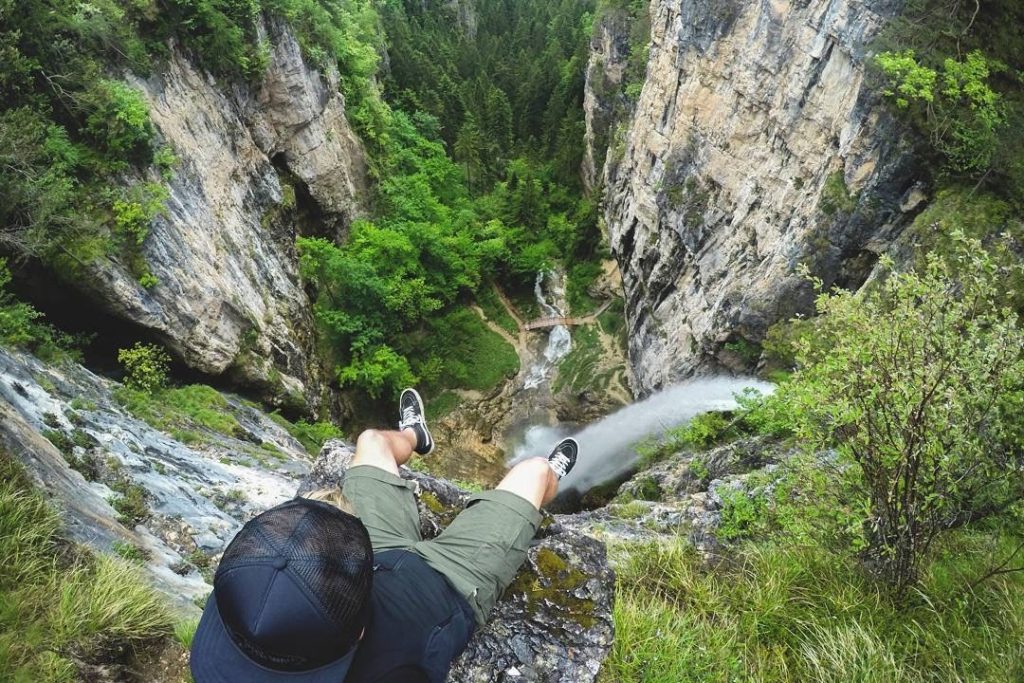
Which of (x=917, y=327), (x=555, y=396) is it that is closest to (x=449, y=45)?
(x=555, y=396)

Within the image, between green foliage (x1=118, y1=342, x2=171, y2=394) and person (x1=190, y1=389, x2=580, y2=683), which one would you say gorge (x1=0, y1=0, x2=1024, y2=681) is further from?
person (x1=190, y1=389, x2=580, y2=683)

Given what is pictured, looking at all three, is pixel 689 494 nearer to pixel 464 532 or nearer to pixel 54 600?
pixel 464 532

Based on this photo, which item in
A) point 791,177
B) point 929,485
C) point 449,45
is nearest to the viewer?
point 929,485

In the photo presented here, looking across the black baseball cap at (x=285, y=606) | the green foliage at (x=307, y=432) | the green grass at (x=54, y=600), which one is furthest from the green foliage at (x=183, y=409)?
the black baseball cap at (x=285, y=606)

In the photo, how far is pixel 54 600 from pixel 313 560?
2.23m

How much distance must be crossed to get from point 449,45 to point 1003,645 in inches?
1928

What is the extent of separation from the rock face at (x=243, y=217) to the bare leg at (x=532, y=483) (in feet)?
38.9

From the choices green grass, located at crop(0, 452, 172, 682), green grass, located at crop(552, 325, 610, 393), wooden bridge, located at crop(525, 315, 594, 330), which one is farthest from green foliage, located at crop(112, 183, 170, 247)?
wooden bridge, located at crop(525, 315, 594, 330)

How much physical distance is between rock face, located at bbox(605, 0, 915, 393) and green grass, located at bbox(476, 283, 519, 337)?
7.78 meters

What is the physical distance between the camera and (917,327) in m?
4.25

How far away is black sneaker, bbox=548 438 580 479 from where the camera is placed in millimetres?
6246

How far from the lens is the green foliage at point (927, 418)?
12.6 feet

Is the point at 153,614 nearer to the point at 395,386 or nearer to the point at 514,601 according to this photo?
the point at 514,601

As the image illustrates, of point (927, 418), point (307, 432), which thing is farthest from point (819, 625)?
point (307, 432)
